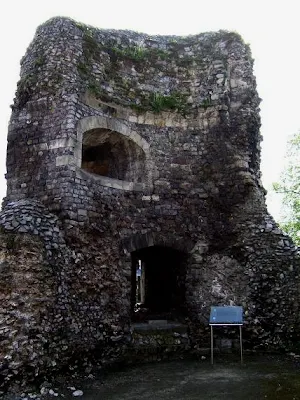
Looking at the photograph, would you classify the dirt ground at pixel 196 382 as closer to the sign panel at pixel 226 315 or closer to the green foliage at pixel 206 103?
the sign panel at pixel 226 315

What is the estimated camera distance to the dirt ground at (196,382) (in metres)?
5.50

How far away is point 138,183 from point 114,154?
44.1 inches

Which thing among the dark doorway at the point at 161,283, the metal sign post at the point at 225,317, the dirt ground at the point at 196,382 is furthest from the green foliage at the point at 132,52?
the dirt ground at the point at 196,382

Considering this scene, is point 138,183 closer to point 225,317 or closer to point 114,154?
point 114,154

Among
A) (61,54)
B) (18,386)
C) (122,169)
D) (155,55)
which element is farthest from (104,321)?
(155,55)

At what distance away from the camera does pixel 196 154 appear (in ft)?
30.6

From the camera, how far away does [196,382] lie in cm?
611

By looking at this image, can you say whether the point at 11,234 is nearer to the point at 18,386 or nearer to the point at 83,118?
the point at 18,386

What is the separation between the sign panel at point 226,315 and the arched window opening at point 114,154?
304 centimetres

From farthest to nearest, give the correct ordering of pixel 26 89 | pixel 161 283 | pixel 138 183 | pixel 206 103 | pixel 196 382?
pixel 161 283 < pixel 206 103 < pixel 138 183 < pixel 26 89 < pixel 196 382

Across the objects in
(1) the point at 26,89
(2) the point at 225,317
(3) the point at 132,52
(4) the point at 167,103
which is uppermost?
(3) the point at 132,52

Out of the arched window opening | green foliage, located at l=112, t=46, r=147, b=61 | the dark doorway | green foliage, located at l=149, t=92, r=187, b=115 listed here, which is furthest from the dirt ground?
green foliage, located at l=112, t=46, r=147, b=61

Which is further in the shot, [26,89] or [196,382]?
[26,89]

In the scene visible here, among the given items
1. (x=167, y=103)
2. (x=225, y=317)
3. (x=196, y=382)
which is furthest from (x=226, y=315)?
(x=167, y=103)
